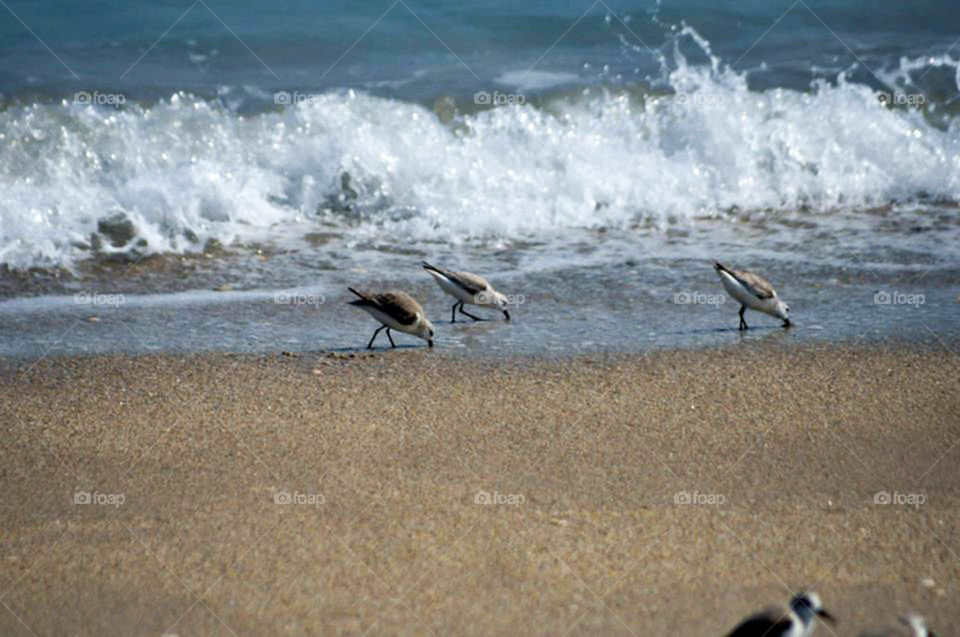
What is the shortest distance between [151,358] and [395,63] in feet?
23.7

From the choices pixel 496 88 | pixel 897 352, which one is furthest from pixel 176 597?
pixel 496 88

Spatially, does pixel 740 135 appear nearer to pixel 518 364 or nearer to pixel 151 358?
pixel 518 364

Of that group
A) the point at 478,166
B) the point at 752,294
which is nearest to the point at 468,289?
the point at 752,294

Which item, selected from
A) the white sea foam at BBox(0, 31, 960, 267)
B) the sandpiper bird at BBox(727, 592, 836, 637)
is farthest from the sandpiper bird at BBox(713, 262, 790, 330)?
the sandpiper bird at BBox(727, 592, 836, 637)

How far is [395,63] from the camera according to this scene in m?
13.2

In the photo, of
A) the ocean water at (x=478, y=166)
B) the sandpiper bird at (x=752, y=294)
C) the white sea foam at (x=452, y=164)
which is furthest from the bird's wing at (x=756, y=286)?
the white sea foam at (x=452, y=164)

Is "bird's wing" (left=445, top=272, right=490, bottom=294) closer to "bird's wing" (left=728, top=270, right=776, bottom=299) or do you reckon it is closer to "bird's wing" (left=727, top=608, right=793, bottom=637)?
"bird's wing" (left=728, top=270, right=776, bottom=299)

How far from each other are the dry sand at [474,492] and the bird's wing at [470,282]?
0.94m

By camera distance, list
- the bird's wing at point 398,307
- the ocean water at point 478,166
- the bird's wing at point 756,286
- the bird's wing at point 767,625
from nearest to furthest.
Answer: the bird's wing at point 767,625 < the bird's wing at point 398,307 < the bird's wing at point 756,286 < the ocean water at point 478,166

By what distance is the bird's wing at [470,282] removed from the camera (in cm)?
769

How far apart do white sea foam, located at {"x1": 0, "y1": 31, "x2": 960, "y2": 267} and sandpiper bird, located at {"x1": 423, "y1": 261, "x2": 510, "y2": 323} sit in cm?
210

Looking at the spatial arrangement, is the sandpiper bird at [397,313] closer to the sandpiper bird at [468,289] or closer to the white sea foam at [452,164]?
the sandpiper bird at [468,289]

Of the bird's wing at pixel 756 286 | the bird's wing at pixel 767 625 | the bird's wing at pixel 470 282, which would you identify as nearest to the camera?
the bird's wing at pixel 767 625

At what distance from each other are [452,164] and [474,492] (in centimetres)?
652
